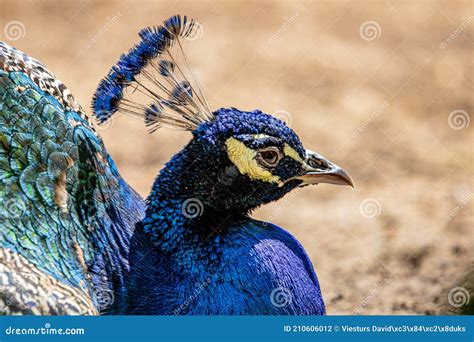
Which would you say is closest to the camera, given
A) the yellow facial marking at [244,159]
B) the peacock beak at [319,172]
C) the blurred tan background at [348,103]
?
the yellow facial marking at [244,159]

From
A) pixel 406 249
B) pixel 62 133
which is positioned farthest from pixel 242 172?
pixel 406 249

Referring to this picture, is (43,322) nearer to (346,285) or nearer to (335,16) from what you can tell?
(346,285)

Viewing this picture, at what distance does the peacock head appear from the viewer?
3.32 meters

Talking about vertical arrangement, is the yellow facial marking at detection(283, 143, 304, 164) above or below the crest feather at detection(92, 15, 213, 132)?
below

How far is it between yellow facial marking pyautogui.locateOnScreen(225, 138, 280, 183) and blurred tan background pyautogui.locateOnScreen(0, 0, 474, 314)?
150 centimetres

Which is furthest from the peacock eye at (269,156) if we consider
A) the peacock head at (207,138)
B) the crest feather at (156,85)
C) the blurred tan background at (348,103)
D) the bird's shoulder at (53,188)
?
the blurred tan background at (348,103)

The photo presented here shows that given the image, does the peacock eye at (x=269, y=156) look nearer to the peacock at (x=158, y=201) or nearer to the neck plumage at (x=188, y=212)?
the peacock at (x=158, y=201)

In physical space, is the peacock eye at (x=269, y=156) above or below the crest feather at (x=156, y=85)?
below

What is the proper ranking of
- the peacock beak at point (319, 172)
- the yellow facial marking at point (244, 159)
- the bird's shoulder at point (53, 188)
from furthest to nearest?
the peacock beak at point (319, 172) → the yellow facial marking at point (244, 159) → the bird's shoulder at point (53, 188)

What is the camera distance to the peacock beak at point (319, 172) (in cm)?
343

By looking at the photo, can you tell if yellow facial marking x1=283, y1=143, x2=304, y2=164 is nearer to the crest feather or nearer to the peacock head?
the peacock head

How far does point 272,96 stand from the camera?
6.87 metres

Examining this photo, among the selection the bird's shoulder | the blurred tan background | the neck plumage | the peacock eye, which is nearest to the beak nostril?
the peacock eye

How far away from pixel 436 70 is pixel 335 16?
3.86ft
